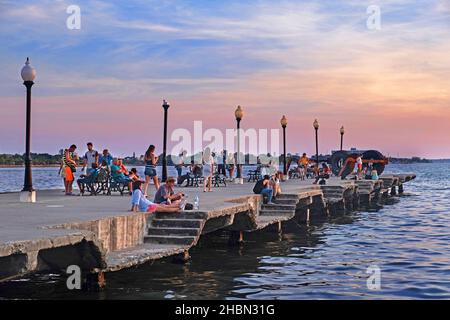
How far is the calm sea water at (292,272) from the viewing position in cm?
1298

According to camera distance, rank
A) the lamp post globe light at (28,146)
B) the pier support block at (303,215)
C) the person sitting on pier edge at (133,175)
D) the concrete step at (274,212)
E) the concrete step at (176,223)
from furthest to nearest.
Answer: the pier support block at (303,215), the concrete step at (274,212), the person sitting on pier edge at (133,175), the lamp post globe light at (28,146), the concrete step at (176,223)

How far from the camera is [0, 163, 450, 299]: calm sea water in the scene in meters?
13.0

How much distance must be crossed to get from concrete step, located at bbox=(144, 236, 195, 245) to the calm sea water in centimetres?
74

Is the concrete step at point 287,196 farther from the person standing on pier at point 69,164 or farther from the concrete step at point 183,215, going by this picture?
the concrete step at point 183,215

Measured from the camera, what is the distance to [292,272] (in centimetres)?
1573

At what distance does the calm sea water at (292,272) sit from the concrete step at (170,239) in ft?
2.42

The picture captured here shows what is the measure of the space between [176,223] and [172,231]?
0.83ft

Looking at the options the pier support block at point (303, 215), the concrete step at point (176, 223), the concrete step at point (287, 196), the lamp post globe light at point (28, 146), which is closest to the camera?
the concrete step at point (176, 223)

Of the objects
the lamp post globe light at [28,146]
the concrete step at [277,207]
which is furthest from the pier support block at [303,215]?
the lamp post globe light at [28,146]

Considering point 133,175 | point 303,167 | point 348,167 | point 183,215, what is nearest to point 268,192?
point 133,175

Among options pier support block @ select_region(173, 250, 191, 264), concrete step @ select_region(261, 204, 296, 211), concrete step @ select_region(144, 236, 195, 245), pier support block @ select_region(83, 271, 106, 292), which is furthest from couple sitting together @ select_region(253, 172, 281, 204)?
pier support block @ select_region(83, 271, 106, 292)
